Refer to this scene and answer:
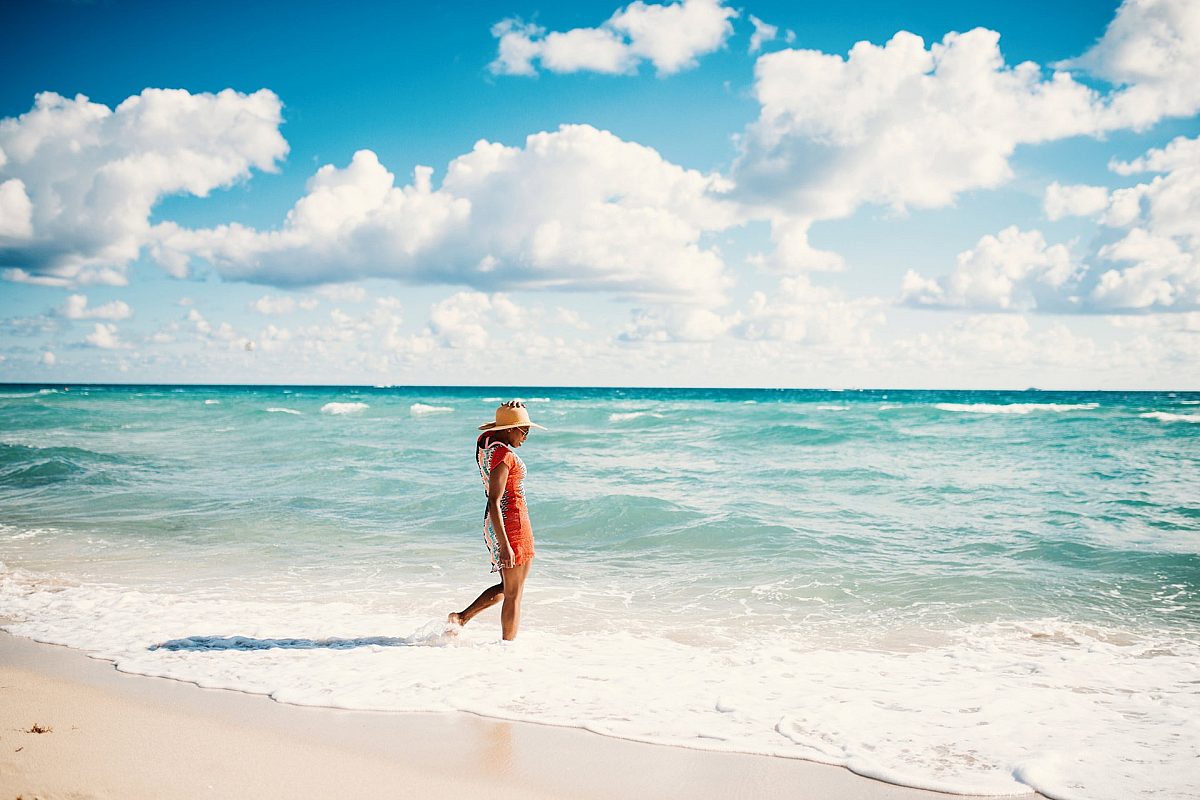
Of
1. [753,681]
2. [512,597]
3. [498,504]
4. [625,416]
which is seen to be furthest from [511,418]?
[625,416]

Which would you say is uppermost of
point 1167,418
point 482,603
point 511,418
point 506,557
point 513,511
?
point 511,418

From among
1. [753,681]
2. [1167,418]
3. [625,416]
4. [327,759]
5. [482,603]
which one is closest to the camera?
[327,759]

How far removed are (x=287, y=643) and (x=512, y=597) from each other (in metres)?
2.02

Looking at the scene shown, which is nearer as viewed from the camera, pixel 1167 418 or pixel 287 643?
pixel 287 643

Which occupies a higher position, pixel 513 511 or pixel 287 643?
pixel 513 511

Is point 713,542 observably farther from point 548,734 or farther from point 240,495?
point 240,495

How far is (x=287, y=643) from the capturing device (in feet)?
20.1

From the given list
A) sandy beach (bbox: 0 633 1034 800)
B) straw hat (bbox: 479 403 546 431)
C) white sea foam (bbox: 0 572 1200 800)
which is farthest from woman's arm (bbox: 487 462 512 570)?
sandy beach (bbox: 0 633 1034 800)

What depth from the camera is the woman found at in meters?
5.65

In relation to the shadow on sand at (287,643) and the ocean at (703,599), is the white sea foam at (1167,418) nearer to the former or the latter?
the ocean at (703,599)

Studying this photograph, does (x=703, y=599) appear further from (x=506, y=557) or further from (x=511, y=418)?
(x=511, y=418)

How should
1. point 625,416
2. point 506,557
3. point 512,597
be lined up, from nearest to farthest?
point 506,557
point 512,597
point 625,416

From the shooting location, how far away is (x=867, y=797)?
372 centimetres

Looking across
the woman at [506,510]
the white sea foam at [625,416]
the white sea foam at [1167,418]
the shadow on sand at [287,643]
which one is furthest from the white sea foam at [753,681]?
the white sea foam at [1167,418]
